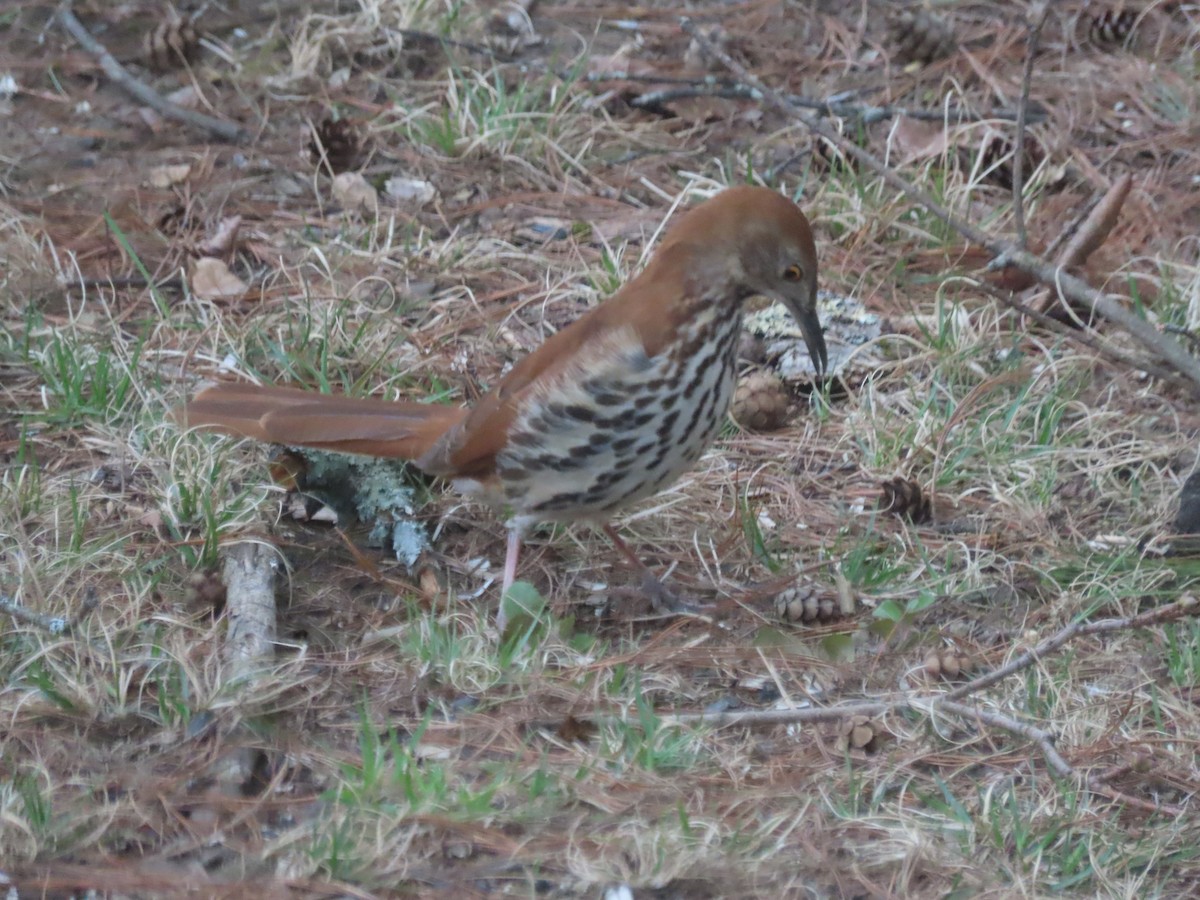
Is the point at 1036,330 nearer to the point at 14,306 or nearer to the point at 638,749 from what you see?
the point at 638,749

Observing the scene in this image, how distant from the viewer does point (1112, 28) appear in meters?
5.86

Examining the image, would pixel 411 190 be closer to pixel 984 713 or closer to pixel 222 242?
pixel 222 242

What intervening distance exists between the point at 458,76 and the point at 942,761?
3.41 metres

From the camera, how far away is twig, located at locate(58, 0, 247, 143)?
5258 millimetres

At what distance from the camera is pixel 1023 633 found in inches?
135

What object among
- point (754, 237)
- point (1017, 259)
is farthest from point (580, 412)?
point (1017, 259)

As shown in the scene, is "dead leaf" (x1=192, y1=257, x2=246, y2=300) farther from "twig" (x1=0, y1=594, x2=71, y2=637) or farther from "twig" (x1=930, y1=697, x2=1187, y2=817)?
"twig" (x1=930, y1=697, x2=1187, y2=817)

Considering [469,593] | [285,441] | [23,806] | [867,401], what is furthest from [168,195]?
[23,806]

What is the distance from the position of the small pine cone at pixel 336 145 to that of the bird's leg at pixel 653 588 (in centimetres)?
209

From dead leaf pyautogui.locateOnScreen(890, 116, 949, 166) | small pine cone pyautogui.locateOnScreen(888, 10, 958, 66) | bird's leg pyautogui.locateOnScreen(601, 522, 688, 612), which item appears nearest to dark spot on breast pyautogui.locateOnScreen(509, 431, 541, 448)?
bird's leg pyautogui.locateOnScreen(601, 522, 688, 612)

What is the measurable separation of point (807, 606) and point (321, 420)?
1264 millimetres

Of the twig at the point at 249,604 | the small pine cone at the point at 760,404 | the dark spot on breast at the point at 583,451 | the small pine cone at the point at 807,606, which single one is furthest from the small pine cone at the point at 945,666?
the twig at the point at 249,604

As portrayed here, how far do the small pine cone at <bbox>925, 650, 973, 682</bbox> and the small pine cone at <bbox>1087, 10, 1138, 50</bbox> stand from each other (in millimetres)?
3576

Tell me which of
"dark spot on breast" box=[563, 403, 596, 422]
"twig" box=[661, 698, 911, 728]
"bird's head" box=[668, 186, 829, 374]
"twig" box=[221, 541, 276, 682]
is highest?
"bird's head" box=[668, 186, 829, 374]
